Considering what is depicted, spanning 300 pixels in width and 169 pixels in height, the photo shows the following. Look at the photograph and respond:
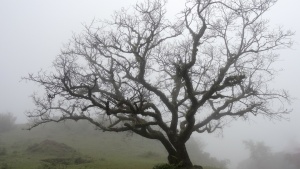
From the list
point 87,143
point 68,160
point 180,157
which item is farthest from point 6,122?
point 180,157

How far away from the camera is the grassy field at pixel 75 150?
93.6 feet

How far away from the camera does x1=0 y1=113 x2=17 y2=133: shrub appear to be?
5843 centimetres

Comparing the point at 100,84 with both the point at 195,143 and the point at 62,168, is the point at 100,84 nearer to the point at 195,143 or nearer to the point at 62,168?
the point at 62,168

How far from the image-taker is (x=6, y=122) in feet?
196

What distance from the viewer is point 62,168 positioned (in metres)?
25.1

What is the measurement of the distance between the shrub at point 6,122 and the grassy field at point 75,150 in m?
2.10

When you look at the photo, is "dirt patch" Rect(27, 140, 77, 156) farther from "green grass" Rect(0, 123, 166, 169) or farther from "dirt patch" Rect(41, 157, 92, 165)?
"dirt patch" Rect(41, 157, 92, 165)

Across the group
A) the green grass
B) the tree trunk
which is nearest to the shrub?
the green grass

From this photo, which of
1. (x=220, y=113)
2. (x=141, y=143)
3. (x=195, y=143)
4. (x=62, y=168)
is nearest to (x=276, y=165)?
(x=195, y=143)

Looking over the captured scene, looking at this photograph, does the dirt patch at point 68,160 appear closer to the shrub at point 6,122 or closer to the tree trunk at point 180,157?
the tree trunk at point 180,157

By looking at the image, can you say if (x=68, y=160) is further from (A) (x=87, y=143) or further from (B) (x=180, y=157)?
(A) (x=87, y=143)

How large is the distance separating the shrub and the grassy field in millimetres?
2097

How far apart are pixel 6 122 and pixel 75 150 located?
2896 centimetres

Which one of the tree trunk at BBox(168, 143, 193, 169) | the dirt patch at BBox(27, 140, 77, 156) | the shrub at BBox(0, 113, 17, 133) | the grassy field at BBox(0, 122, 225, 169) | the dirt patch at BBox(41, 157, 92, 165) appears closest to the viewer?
the tree trunk at BBox(168, 143, 193, 169)
